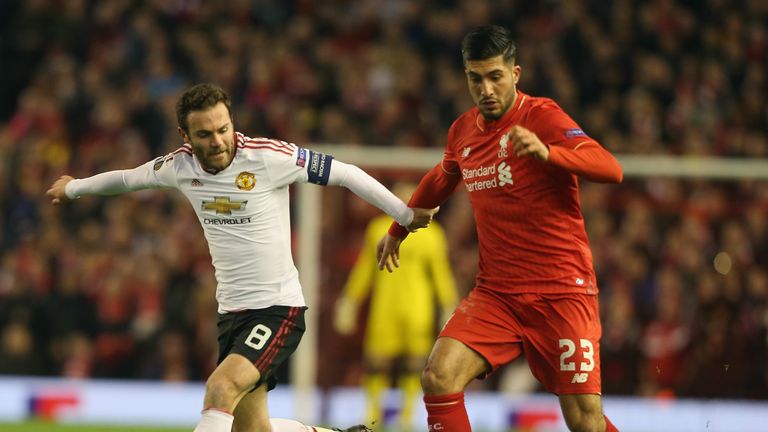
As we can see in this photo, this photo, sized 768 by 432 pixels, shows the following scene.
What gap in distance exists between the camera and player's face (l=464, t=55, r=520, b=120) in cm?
594

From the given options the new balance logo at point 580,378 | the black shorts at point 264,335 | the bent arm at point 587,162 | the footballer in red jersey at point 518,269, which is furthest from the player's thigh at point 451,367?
the bent arm at point 587,162

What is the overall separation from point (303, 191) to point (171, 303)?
204 cm

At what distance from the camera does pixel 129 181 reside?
6.36 metres

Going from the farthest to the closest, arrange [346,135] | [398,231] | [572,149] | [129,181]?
[346,135] → [398,231] → [129,181] → [572,149]

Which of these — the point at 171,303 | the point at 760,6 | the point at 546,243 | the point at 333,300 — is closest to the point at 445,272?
the point at 333,300

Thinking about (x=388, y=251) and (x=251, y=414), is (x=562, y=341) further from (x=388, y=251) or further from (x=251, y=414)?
(x=251, y=414)

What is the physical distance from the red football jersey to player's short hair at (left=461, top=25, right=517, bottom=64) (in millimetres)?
282

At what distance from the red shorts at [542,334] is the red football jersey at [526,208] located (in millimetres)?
69

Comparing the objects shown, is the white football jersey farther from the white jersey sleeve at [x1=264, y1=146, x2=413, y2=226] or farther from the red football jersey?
the red football jersey

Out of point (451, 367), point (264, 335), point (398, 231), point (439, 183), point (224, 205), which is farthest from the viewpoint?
point (398, 231)

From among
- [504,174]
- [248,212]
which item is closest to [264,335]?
[248,212]

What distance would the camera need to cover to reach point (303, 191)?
38.0 ft

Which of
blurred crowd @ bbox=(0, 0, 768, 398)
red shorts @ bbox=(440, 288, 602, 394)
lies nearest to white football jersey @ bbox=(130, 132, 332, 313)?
→ red shorts @ bbox=(440, 288, 602, 394)

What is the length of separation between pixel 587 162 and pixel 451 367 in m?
1.14
